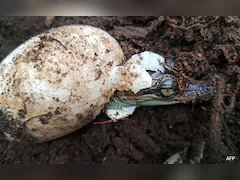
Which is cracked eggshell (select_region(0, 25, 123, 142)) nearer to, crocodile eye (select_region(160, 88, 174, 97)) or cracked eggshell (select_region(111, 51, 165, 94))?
cracked eggshell (select_region(111, 51, 165, 94))

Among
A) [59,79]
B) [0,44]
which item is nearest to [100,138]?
[59,79]

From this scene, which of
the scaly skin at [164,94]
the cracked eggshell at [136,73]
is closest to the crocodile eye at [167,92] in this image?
the scaly skin at [164,94]

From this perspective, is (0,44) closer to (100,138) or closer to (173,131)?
(100,138)

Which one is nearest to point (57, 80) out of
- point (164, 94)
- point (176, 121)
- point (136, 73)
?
point (136, 73)

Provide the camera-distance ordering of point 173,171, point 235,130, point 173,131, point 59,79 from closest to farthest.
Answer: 1. point 59,79
2. point 173,171
3. point 235,130
4. point 173,131

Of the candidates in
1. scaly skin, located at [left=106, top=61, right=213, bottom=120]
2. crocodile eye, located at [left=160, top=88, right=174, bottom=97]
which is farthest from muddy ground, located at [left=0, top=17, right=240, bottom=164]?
crocodile eye, located at [left=160, top=88, right=174, bottom=97]

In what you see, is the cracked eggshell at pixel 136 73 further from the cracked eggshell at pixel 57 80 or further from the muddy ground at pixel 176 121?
the muddy ground at pixel 176 121

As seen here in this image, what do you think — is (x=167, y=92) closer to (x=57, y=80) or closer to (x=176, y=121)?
(x=176, y=121)
